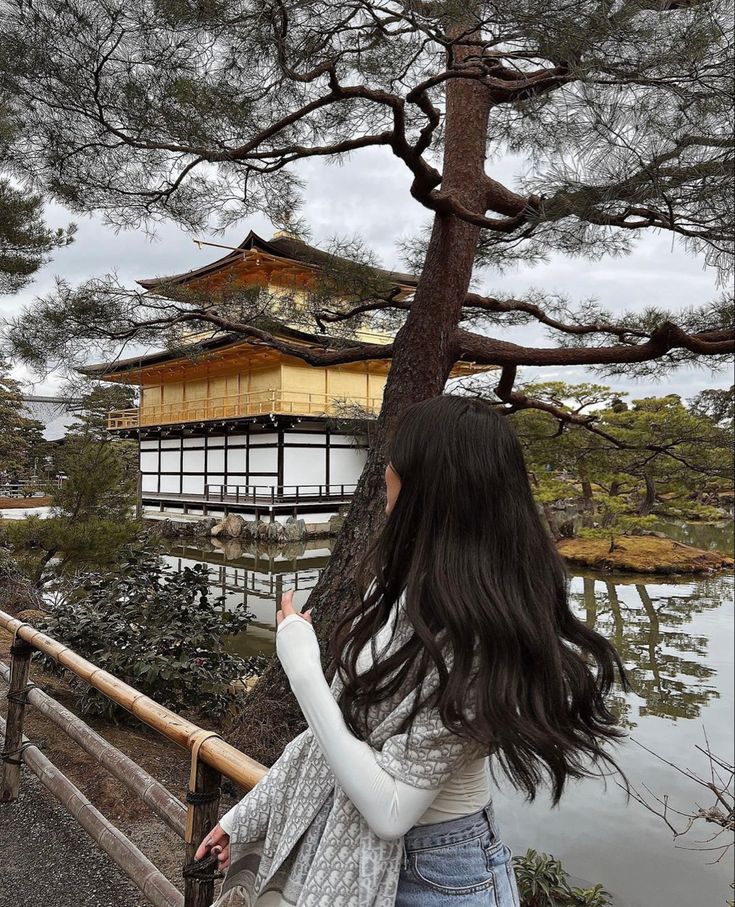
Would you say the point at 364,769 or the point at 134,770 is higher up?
the point at 364,769

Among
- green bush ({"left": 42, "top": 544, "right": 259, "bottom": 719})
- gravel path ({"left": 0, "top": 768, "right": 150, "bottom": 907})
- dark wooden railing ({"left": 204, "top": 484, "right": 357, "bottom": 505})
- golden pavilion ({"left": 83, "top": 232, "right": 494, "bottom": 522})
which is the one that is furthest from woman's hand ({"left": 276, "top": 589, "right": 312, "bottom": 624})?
dark wooden railing ({"left": 204, "top": 484, "right": 357, "bottom": 505})

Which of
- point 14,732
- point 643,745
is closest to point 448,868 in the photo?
point 14,732

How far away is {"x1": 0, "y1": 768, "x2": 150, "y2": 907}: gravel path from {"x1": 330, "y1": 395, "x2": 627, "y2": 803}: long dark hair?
1171 mm

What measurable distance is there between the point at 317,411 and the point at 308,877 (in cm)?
1156

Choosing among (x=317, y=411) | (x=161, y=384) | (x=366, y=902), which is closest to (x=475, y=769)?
(x=366, y=902)

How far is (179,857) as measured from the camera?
1.78 metres

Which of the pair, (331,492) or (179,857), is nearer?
(179,857)

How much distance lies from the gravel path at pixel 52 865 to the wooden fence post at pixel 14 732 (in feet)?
0.16

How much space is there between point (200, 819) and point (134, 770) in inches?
15.9

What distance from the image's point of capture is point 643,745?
11.5 feet

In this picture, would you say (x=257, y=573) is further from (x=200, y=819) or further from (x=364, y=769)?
(x=364, y=769)

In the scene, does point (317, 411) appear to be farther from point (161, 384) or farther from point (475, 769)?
point (475, 769)

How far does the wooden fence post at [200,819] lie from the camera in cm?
103

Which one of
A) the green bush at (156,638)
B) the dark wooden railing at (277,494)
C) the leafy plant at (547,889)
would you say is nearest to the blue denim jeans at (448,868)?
the leafy plant at (547,889)
